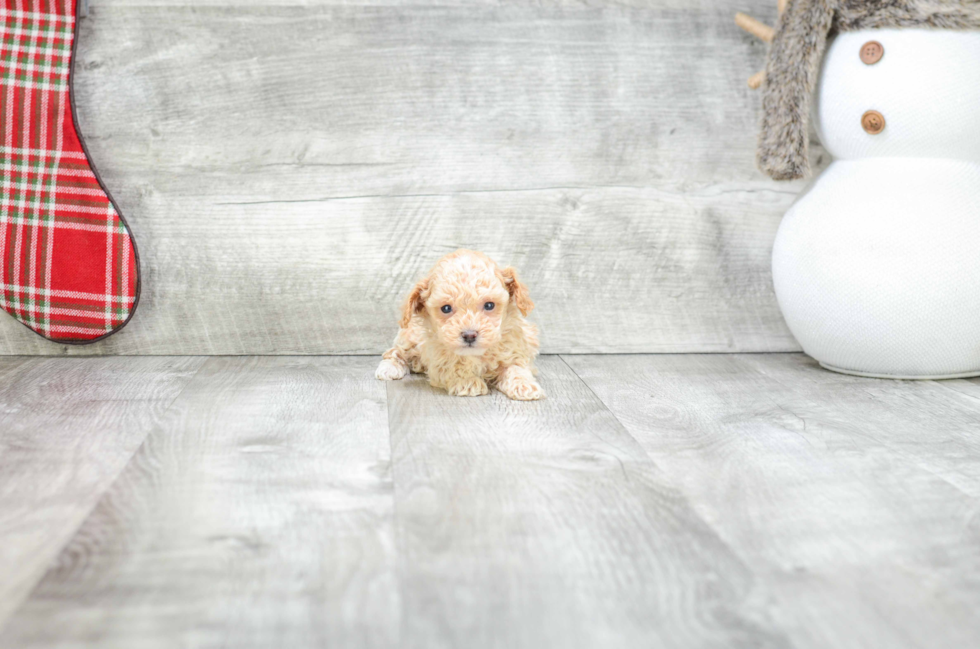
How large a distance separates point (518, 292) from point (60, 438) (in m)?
0.60

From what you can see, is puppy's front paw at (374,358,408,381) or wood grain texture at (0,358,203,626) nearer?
wood grain texture at (0,358,203,626)

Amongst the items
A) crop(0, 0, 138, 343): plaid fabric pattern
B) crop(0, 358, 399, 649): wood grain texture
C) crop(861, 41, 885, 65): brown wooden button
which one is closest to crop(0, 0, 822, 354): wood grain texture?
crop(0, 0, 138, 343): plaid fabric pattern

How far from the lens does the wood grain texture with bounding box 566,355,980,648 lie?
0.58m

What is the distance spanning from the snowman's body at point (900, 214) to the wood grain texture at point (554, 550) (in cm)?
49

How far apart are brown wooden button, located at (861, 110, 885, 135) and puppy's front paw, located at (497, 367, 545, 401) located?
0.62 meters

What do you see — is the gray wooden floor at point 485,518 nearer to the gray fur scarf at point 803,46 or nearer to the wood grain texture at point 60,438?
the wood grain texture at point 60,438

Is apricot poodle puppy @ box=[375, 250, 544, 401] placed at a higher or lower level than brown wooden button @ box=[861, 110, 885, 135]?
lower

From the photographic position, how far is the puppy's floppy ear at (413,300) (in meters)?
1.13

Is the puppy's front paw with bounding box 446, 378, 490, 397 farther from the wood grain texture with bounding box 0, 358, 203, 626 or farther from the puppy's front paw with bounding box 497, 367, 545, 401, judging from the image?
the wood grain texture with bounding box 0, 358, 203, 626

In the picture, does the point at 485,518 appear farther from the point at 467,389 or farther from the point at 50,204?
the point at 50,204

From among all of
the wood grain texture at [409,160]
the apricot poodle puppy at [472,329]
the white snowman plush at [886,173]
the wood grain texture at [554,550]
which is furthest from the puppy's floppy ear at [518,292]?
the white snowman plush at [886,173]

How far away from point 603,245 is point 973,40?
63 centimetres

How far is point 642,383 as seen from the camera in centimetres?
126

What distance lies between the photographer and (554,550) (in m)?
0.66
